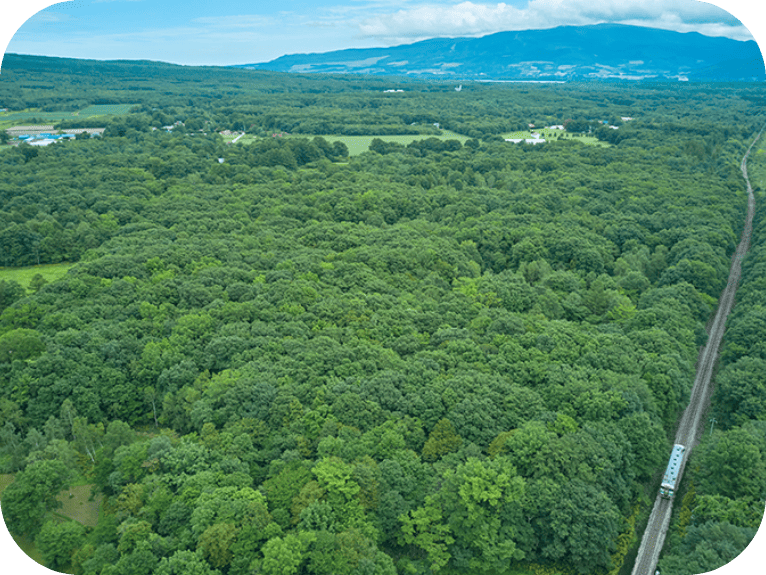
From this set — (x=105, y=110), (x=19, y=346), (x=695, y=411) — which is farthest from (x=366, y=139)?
(x=695, y=411)

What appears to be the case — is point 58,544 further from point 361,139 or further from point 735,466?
point 361,139

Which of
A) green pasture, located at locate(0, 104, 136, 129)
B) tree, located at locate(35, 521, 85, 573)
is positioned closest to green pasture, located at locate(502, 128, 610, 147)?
green pasture, located at locate(0, 104, 136, 129)

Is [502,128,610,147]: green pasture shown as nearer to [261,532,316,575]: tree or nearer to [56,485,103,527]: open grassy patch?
[261,532,316,575]: tree

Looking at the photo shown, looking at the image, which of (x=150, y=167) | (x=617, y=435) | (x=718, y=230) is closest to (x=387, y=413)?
(x=617, y=435)

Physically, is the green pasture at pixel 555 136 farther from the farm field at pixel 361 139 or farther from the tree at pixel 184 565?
the tree at pixel 184 565

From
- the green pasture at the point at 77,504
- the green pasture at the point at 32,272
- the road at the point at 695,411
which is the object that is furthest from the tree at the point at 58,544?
the green pasture at the point at 32,272

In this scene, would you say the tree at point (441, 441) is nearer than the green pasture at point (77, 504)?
No

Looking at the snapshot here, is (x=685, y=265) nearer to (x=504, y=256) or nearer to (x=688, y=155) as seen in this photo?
(x=504, y=256)
